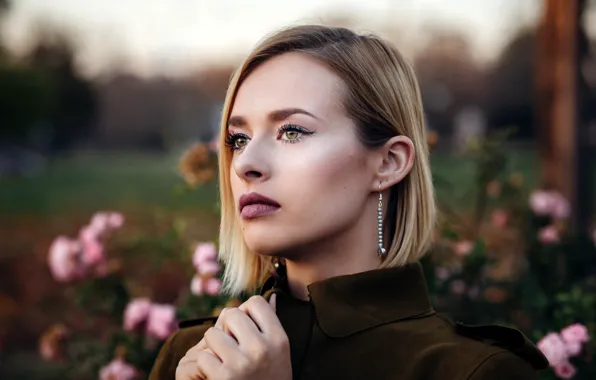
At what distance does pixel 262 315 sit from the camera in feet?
4.93

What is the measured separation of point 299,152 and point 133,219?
299 cm

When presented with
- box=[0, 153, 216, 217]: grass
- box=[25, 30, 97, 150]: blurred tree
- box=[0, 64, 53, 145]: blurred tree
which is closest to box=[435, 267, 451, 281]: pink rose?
box=[0, 153, 216, 217]: grass

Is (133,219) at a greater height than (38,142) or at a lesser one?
lesser

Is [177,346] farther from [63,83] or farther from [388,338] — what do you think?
[63,83]

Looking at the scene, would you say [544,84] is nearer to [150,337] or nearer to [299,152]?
[150,337]

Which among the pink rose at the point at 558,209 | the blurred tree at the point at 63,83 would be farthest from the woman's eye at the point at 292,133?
the blurred tree at the point at 63,83

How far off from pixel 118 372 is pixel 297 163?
55.4 inches

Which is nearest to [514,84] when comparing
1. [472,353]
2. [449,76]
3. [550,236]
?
[449,76]

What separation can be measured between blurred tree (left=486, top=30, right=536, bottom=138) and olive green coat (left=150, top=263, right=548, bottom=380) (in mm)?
3005

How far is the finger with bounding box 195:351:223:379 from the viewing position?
4.71 ft

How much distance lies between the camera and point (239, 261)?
6.09ft

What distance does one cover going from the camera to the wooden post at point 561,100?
3.62 metres

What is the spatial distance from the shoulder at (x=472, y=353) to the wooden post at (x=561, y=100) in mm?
2135

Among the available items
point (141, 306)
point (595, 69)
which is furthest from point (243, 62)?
point (595, 69)
